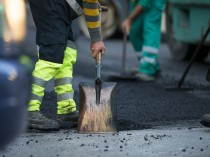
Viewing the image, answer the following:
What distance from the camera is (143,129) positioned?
6.66 m

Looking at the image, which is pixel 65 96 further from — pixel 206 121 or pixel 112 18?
pixel 112 18

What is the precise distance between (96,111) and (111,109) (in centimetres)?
12

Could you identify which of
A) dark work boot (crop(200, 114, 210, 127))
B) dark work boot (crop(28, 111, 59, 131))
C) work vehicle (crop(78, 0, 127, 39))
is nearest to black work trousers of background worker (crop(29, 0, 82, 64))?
dark work boot (crop(28, 111, 59, 131))

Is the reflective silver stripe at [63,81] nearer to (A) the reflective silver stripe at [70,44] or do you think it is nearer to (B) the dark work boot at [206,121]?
(A) the reflective silver stripe at [70,44]

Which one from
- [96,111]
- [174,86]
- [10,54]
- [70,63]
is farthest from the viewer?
[174,86]

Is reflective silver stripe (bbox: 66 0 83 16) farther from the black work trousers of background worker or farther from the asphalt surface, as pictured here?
the asphalt surface

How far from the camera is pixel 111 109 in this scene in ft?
21.1

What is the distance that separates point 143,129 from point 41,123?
80cm

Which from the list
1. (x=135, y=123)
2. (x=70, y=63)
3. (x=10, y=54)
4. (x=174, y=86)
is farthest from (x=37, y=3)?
(x=174, y=86)

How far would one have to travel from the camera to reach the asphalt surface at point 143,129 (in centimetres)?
Answer: 577

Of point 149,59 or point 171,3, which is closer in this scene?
point 149,59

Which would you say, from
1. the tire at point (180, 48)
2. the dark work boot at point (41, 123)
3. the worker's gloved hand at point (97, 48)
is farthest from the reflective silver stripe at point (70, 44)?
the tire at point (180, 48)

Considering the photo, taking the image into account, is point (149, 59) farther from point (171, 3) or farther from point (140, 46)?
point (171, 3)

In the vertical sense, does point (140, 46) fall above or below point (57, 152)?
below
